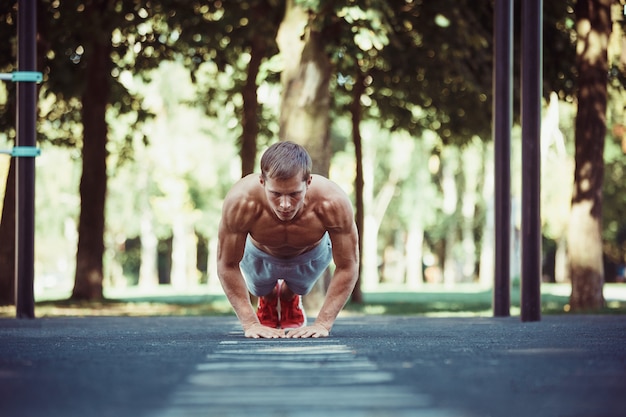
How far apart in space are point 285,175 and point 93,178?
13699 millimetres

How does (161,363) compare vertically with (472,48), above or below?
below

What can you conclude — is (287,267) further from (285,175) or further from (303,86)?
(303,86)

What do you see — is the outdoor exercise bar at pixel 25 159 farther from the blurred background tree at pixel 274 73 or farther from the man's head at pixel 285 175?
the man's head at pixel 285 175

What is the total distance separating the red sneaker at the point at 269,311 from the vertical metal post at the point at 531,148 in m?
2.27

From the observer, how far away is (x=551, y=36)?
1686 cm

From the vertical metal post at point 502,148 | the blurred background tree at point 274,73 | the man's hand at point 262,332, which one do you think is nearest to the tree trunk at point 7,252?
the blurred background tree at point 274,73

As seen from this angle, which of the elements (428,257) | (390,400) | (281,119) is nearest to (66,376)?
(390,400)

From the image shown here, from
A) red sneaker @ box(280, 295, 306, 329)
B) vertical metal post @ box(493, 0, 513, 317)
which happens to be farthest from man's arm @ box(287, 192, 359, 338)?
vertical metal post @ box(493, 0, 513, 317)

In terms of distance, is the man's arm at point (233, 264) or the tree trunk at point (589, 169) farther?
the tree trunk at point (589, 169)

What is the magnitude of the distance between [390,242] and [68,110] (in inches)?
1686

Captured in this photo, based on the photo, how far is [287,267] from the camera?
26.4ft

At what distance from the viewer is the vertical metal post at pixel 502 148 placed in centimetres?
1047

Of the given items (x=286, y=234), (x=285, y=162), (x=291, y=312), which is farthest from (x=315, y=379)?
(x=291, y=312)

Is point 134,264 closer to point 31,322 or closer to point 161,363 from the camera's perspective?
point 31,322
